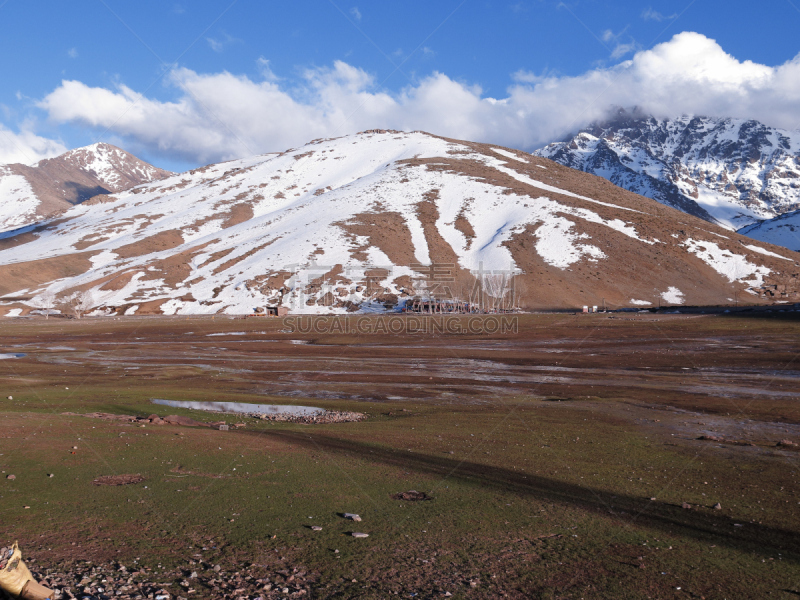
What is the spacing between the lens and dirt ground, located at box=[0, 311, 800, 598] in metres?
8.01

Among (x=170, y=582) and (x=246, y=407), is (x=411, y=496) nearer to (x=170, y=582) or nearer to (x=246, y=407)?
(x=170, y=582)

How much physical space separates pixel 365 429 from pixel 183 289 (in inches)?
5494

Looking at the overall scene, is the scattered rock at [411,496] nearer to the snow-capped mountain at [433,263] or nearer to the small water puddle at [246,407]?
the small water puddle at [246,407]

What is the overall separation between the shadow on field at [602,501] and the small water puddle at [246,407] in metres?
8.55

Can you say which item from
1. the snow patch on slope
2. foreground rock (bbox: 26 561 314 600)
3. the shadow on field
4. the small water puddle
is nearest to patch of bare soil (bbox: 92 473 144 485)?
foreground rock (bbox: 26 561 314 600)

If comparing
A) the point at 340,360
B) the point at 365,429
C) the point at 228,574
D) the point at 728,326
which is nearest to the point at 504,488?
the point at 228,574

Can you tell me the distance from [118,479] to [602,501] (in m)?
10.8

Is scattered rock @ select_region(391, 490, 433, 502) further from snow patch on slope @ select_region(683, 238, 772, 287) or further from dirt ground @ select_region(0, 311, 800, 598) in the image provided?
snow patch on slope @ select_region(683, 238, 772, 287)

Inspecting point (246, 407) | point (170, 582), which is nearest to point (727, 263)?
point (246, 407)

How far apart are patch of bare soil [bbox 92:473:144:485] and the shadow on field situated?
510 cm

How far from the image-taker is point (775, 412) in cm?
2333

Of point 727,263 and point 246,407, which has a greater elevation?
point 727,263

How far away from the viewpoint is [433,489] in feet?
39.8

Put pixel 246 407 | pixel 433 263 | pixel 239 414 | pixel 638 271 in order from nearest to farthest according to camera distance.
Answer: pixel 239 414, pixel 246 407, pixel 638 271, pixel 433 263
